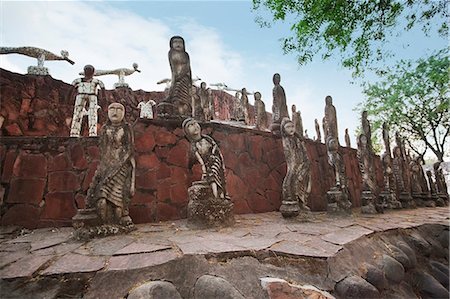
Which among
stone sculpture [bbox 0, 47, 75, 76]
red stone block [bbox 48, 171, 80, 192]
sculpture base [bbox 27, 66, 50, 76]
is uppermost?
stone sculpture [bbox 0, 47, 75, 76]

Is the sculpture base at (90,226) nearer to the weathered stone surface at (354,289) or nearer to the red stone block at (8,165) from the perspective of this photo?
the red stone block at (8,165)

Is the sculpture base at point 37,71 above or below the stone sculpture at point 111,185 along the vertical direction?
above

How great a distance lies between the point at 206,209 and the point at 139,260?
1511 millimetres

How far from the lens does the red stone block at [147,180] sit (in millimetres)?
4156

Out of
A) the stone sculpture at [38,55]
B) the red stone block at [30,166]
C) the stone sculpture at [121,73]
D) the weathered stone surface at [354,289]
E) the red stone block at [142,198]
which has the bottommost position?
the weathered stone surface at [354,289]

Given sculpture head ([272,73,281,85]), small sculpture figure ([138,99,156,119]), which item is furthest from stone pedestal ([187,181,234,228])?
small sculpture figure ([138,99,156,119])

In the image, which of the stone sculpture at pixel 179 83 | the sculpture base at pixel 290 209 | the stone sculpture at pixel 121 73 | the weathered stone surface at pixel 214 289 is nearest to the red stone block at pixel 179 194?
the stone sculpture at pixel 179 83

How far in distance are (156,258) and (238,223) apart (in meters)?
1.94

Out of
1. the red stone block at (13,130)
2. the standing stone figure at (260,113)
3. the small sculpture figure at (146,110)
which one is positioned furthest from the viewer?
the small sculpture figure at (146,110)

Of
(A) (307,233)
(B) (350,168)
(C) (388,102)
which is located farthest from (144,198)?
(C) (388,102)

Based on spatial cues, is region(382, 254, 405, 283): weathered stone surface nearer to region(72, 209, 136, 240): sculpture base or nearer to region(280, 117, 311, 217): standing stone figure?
region(280, 117, 311, 217): standing stone figure

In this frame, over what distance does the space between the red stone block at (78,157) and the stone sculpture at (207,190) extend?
1899 mm

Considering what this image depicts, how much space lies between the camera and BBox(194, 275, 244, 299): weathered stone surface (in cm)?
183

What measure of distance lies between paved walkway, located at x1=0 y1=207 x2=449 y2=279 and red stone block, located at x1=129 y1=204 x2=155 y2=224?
42cm
